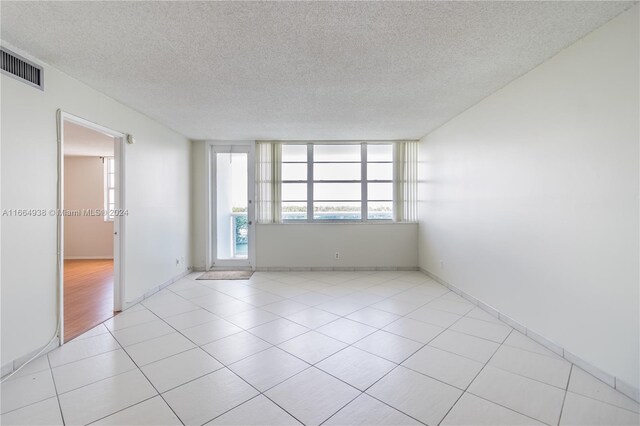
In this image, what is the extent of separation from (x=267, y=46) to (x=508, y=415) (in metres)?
3.18

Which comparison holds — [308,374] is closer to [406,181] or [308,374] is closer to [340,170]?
[340,170]

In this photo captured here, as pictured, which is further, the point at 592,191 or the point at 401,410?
the point at 592,191

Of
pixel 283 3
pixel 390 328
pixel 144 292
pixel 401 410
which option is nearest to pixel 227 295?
pixel 144 292

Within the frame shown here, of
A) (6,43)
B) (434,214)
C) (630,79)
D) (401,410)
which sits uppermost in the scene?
(6,43)

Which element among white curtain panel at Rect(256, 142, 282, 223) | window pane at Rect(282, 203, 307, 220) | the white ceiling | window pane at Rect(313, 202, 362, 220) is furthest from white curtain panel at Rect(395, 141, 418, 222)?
the white ceiling

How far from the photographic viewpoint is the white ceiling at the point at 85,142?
17.0 ft

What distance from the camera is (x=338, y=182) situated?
19.8 ft

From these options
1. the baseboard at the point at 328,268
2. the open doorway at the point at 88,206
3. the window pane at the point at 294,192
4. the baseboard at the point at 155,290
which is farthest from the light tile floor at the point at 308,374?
the open doorway at the point at 88,206

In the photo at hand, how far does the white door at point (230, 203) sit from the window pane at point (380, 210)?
258 centimetres

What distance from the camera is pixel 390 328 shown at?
10.1 feet

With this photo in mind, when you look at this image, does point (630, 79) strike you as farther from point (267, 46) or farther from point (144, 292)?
point (144, 292)

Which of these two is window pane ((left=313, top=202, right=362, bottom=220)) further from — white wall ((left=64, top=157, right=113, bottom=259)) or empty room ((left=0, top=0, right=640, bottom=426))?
white wall ((left=64, top=157, right=113, bottom=259))

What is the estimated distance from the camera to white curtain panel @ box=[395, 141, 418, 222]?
593cm

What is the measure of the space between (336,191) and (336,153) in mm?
808
